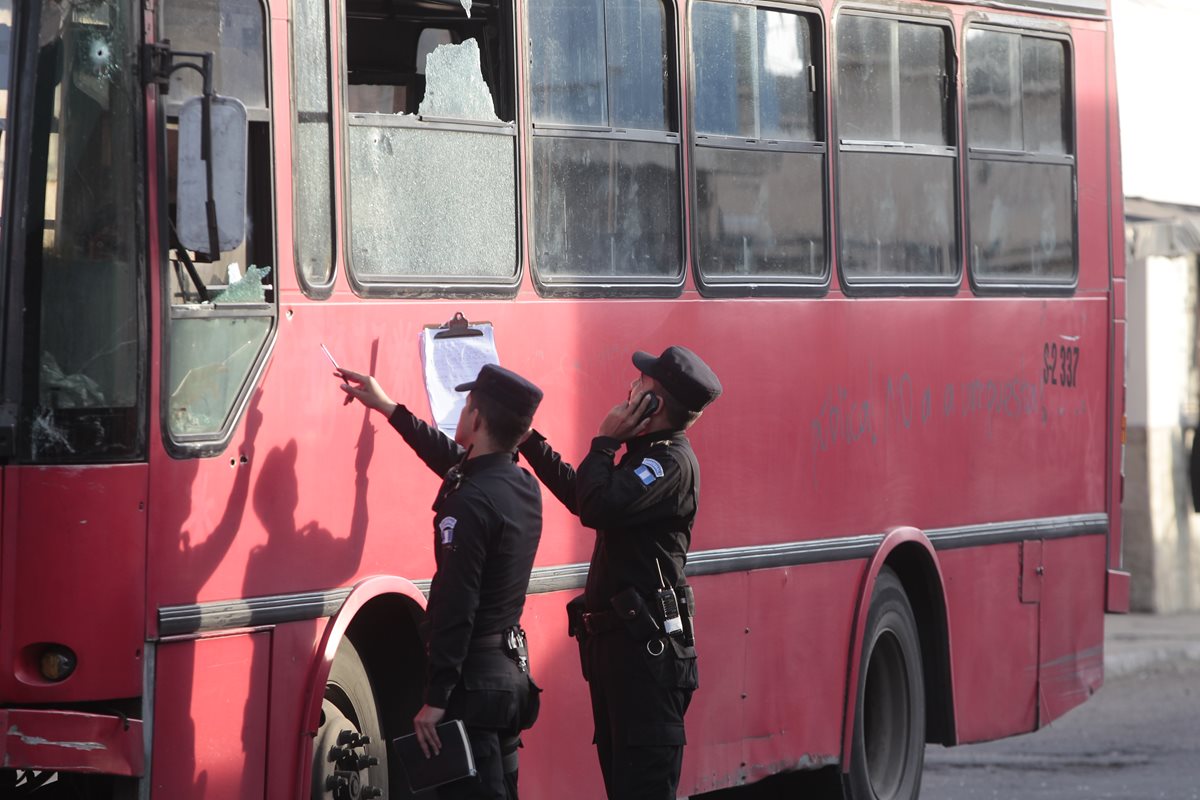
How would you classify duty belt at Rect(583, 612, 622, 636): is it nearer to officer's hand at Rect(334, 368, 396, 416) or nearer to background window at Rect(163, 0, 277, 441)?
officer's hand at Rect(334, 368, 396, 416)

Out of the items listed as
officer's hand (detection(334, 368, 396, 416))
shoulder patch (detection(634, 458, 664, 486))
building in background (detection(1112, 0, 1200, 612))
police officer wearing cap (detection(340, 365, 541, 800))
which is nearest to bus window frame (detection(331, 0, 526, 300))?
officer's hand (detection(334, 368, 396, 416))

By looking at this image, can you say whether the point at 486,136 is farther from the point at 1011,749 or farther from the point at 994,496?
the point at 1011,749

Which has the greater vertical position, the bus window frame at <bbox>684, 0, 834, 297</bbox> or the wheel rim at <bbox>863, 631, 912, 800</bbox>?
the bus window frame at <bbox>684, 0, 834, 297</bbox>

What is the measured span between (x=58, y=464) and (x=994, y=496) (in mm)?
4972

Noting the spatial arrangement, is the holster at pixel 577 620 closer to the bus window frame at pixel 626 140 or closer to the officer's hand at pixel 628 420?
the officer's hand at pixel 628 420

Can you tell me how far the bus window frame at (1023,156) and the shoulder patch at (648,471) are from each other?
3.51m

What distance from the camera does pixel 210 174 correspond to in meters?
5.70

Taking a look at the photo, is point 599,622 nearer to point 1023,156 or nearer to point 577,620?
point 577,620

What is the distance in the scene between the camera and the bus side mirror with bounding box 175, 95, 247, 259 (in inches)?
224

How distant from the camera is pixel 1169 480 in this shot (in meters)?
18.2

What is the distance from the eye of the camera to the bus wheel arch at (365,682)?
6352 mm

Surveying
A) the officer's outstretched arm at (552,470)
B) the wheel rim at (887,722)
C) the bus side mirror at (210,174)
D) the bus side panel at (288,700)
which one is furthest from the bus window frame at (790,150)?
the bus side mirror at (210,174)

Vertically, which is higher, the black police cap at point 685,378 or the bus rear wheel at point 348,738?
the black police cap at point 685,378

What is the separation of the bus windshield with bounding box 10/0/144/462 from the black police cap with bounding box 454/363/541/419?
908mm
